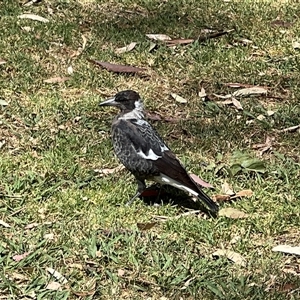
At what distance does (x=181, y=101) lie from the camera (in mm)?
6930

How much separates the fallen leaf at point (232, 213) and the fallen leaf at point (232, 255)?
410 millimetres

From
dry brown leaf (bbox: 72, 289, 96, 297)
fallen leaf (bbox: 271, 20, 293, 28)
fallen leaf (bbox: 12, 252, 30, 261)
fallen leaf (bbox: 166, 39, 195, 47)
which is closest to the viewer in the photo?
dry brown leaf (bbox: 72, 289, 96, 297)

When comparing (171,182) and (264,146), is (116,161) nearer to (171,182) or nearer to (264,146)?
(171,182)

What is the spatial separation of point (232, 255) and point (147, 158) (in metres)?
0.96

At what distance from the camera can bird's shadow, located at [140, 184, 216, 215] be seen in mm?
5402

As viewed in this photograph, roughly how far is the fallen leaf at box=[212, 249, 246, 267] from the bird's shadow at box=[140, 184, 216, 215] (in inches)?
19.3

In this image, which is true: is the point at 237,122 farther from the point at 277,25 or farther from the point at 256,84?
the point at 277,25

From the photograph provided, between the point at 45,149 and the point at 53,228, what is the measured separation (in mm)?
1144

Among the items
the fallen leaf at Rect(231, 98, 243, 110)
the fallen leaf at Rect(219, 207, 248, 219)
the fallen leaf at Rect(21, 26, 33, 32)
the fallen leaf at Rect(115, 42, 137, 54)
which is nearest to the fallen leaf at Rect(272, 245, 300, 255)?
the fallen leaf at Rect(219, 207, 248, 219)

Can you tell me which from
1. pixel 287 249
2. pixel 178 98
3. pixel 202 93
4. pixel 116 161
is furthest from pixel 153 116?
pixel 287 249

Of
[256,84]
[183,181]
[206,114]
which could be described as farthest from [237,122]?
[183,181]

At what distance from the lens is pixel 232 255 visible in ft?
15.7

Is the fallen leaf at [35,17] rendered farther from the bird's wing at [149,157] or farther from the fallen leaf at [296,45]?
the bird's wing at [149,157]

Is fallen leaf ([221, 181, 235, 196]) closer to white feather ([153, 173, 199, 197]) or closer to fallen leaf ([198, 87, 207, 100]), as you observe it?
white feather ([153, 173, 199, 197])
